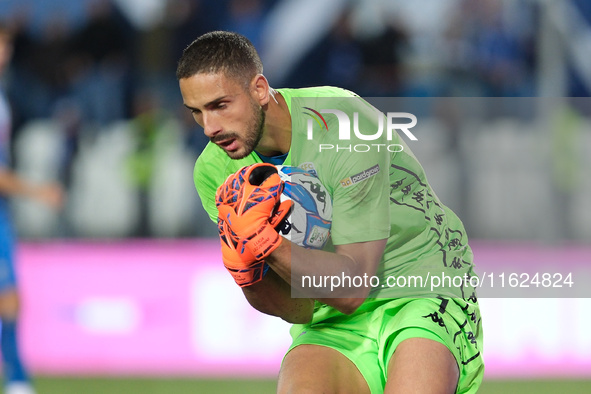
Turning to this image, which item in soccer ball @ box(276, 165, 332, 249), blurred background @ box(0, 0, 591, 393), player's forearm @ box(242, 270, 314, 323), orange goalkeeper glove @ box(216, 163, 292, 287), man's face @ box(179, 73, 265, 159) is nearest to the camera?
orange goalkeeper glove @ box(216, 163, 292, 287)

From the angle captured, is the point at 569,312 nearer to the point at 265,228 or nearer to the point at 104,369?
the point at 104,369

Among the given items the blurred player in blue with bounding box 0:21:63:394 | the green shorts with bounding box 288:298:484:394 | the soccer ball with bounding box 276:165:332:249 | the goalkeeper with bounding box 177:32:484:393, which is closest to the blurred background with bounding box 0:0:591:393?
the blurred player in blue with bounding box 0:21:63:394

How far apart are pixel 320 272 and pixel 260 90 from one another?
2.57 ft

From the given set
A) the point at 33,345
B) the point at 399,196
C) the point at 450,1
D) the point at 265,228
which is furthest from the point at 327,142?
the point at 450,1

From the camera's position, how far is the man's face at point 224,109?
3.50m

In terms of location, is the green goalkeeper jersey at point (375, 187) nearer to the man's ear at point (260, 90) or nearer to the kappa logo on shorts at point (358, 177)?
the kappa logo on shorts at point (358, 177)

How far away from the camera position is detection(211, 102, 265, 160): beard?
3.57 metres

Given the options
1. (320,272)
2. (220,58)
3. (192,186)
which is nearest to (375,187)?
(320,272)

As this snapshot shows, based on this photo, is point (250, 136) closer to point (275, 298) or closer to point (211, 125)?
point (211, 125)

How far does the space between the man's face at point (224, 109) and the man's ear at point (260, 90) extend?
3cm

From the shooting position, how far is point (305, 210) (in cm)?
366

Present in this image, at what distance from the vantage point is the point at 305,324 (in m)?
4.02

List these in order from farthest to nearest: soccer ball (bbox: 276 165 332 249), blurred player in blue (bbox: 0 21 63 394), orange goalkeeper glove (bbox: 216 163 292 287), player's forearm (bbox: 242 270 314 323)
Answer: blurred player in blue (bbox: 0 21 63 394) → player's forearm (bbox: 242 270 314 323) → soccer ball (bbox: 276 165 332 249) → orange goalkeeper glove (bbox: 216 163 292 287)

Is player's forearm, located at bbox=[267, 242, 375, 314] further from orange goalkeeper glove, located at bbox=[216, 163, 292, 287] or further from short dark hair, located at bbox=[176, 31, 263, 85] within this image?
short dark hair, located at bbox=[176, 31, 263, 85]
